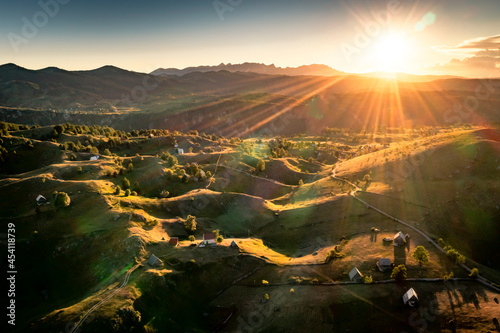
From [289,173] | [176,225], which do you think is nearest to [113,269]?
[176,225]

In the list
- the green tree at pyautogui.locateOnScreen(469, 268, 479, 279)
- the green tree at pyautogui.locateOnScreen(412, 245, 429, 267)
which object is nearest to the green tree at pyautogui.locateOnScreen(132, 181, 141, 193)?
the green tree at pyautogui.locateOnScreen(412, 245, 429, 267)

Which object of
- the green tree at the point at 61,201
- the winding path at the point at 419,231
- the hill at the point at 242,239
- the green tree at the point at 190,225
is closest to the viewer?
the hill at the point at 242,239

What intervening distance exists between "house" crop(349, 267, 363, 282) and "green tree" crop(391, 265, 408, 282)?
22.0ft

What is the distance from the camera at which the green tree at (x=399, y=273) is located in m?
56.4

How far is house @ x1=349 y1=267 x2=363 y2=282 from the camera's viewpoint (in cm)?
5856

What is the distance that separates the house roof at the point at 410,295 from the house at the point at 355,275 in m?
9.30

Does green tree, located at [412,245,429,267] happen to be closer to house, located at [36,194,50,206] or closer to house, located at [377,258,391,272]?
house, located at [377,258,391,272]

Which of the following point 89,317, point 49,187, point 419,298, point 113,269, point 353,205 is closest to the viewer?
point 89,317

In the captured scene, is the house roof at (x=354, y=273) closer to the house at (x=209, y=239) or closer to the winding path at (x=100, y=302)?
the house at (x=209, y=239)

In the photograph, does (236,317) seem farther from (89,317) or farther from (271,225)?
(271,225)

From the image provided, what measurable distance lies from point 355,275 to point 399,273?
8910mm

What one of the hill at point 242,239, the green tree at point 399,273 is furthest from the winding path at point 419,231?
the green tree at point 399,273

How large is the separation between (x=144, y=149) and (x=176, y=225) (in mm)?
106584

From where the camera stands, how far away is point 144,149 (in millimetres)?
→ 176000
